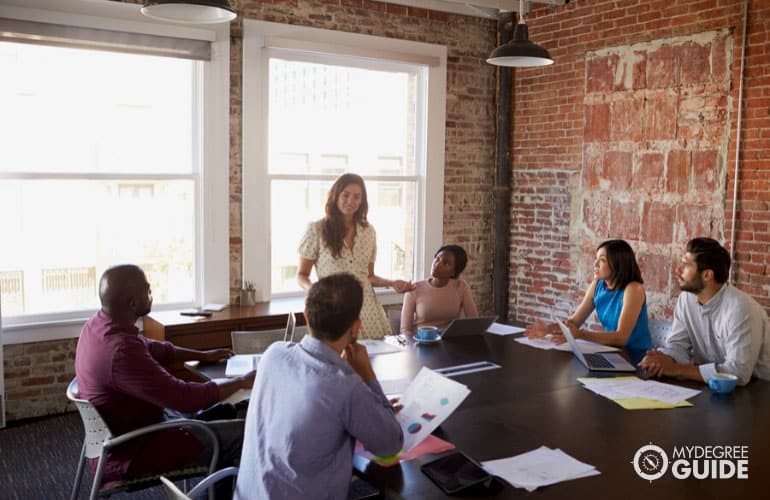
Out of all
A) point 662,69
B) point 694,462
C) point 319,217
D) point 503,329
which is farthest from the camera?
point 319,217

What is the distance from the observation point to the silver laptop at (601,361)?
3648 millimetres

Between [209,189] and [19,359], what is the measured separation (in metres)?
1.88

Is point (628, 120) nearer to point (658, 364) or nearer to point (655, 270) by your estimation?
point (655, 270)

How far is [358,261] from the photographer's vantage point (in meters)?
4.91

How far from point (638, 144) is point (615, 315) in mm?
2283

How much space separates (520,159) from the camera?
7312mm

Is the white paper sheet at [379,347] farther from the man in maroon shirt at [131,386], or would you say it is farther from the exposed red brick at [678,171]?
the exposed red brick at [678,171]

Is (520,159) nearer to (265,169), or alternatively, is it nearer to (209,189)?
(265,169)

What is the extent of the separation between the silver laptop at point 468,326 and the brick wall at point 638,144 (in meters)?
2.24

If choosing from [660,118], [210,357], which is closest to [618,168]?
[660,118]

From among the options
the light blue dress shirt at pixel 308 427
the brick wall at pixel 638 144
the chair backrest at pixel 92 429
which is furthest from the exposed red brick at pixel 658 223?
the chair backrest at pixel 92 429

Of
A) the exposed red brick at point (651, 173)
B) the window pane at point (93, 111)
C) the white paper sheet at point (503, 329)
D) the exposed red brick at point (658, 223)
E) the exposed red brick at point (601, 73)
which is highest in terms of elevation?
the exposed red brick at point (601, 73)

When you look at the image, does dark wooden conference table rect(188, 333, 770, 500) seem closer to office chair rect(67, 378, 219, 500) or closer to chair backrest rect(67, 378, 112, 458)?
office chair rect(67, 378, 219, 500)

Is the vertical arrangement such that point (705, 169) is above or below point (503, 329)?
above
